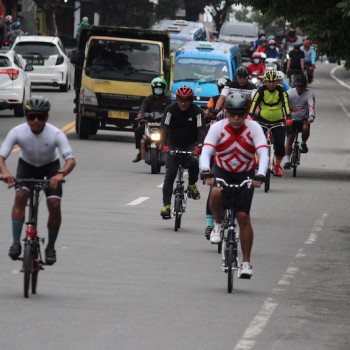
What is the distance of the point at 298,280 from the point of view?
533 inches

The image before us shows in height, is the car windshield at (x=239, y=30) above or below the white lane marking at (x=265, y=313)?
below

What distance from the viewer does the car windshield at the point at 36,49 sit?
47.7 m

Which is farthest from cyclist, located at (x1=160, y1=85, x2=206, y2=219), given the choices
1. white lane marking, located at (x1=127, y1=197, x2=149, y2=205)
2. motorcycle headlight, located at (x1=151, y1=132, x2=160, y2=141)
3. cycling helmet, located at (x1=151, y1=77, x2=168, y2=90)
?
motorcycle headlight, located at (x1=151, y1=132, x2=160, y2=141)

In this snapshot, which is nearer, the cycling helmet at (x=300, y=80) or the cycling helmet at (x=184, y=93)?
the cycling helmet at (x=184, y=93)

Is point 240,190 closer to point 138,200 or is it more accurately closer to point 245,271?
point 245,271

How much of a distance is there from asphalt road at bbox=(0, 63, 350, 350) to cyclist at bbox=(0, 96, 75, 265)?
54 cm

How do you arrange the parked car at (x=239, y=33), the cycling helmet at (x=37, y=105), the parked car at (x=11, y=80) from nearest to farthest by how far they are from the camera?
the cycling helmet at (x=37, y=105)
the parked car at (x=11, y=80)
the parked car at (x=239, y=33)

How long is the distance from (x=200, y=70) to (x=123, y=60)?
317 centimetres

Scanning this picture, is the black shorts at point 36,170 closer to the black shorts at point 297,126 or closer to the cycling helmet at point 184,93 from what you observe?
the cycling helmet at point 184,93

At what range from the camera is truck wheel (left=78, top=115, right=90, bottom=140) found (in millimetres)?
33531

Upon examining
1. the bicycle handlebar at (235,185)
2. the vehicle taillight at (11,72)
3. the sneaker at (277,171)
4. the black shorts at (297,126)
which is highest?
the bicycle handlebar at (235,185)

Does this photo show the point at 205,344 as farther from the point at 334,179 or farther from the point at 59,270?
the point at 334,179

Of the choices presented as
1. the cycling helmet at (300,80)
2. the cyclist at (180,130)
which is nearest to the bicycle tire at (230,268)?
the cyclist at (180,130)

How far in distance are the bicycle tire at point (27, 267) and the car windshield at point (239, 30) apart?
2455 inches
